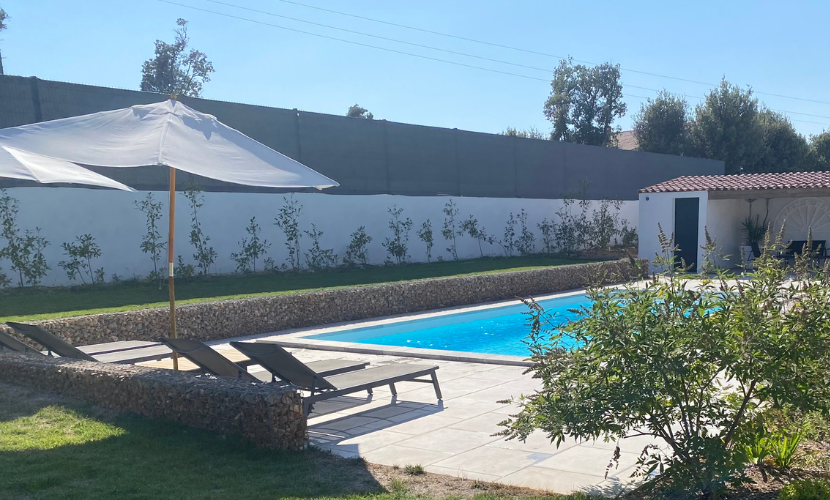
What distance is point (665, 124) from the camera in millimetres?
37500

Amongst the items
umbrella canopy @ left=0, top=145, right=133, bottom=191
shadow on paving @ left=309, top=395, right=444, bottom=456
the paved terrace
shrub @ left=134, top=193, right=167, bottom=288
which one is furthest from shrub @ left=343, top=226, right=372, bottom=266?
umbrella canopy @ left=0, top=145, right=133, bottom=191

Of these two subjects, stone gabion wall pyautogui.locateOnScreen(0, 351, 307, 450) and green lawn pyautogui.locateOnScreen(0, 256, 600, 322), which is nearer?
stone gabion wall pyautogui.locateOnScreen(0, 351, 307, 450)

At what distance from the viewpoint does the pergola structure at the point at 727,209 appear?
21625mm

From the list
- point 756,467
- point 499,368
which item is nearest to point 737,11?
point 499,368

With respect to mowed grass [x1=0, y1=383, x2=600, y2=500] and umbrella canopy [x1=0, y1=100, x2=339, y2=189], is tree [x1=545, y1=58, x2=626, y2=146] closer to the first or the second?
umbrella canopy [x1=0, y1=100, x2=339, y2=189]

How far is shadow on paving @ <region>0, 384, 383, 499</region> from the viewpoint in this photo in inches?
165

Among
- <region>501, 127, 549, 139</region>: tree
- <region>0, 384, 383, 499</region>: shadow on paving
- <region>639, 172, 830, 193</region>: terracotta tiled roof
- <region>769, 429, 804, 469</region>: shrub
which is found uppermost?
<region>501, 127, 549, 139</region>: tree

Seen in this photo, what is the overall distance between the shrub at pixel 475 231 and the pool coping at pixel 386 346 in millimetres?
7129

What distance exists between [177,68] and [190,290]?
118 ft

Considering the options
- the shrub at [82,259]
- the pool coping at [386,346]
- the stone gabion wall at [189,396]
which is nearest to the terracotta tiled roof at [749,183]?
the pool coping at [386,346]

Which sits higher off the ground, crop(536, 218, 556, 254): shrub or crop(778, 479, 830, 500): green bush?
crop(536, 218, 556, 254): shrub

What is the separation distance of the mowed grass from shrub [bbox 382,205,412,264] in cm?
1509

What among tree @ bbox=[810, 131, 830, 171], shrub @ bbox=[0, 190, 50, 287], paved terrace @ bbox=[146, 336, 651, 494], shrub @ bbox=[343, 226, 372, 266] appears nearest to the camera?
paved terrace @ bbox=[146, 336, 651, 494]

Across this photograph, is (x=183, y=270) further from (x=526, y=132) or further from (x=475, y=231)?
(x=526, y=132)
